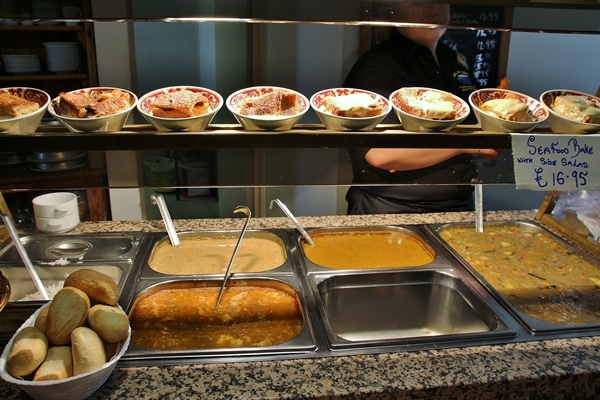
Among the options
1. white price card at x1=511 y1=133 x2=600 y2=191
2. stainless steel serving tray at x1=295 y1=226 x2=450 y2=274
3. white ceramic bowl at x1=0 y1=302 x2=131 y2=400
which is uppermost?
white price card at x1=511 y1=133 x2=600 y2=191

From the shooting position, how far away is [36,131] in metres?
1.02

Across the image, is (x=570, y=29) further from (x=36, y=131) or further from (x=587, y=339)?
(x=36, y=131)

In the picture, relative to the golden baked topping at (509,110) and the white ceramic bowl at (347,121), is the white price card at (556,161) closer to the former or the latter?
the golden baked topping at (509,110)

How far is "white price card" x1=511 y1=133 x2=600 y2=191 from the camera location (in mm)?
1125

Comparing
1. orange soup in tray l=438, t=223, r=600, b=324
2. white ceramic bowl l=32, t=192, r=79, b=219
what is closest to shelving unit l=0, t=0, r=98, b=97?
white ceramic bowl l=32, t=192, r=79, b=219

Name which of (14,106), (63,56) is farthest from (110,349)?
(63,56)

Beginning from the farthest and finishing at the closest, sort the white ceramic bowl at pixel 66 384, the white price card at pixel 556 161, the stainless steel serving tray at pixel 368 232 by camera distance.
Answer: the stainless steel serving tray at pixel 368 232 → the white price card at pixel 556 161 → the white ceramic bowl at pixel 66 384

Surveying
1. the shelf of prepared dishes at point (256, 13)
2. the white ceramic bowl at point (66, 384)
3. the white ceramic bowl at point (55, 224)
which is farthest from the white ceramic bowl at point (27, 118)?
the white ceramic bowl at point (55, 224)

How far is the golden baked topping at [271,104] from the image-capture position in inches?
42.8

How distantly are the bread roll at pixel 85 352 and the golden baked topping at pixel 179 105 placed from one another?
47 cm

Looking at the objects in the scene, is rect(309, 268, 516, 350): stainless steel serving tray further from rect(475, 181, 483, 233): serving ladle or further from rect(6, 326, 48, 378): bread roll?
rect(6, 326, 48, 378): bread roll

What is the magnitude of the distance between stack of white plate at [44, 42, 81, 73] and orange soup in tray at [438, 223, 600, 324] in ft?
7.62

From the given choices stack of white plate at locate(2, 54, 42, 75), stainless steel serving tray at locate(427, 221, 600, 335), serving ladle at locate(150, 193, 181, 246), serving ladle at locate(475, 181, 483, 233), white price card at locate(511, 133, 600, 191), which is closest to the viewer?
white price card at locate(511, 133, 600, 191)

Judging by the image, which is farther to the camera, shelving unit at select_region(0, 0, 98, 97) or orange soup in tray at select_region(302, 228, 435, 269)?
shelving unit at select_region(0, 0, 98, 97)
